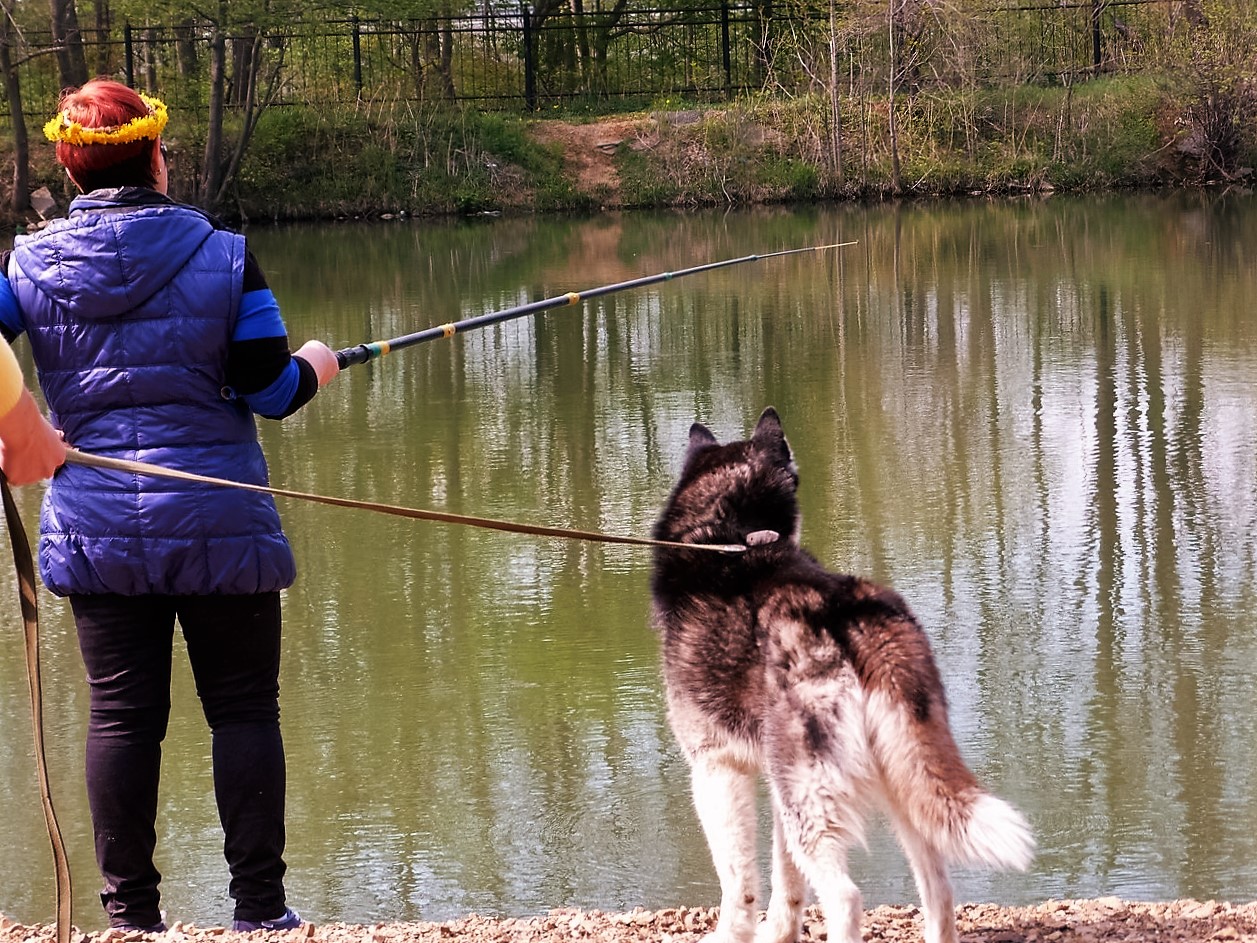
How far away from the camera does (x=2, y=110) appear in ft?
96.9

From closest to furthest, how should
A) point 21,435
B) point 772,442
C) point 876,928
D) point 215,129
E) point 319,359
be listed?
point 21,435 < point 876,928 < point 772,442 < point 319,359 < point 215,129

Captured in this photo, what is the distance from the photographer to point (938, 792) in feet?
9.37

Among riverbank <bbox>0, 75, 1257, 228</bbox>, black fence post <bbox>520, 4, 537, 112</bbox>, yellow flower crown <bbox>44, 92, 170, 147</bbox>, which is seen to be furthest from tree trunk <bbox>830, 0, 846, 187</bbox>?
yellow flower crown <bbox>44, 92, 170, 147</bbox>

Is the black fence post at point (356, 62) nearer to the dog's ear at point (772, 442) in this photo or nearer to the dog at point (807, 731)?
the dog's ear at point (772, 442)

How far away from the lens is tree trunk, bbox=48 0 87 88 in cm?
2609

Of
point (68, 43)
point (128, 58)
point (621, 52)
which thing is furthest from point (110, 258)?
point (621, 52)

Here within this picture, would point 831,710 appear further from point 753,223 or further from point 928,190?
point 928,190

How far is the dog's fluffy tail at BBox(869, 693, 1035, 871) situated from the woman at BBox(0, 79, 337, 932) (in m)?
1.36

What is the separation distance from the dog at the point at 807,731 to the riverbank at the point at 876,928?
0.82 ft

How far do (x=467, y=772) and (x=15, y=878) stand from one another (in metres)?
1.34

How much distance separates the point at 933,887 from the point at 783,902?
378 millimetres

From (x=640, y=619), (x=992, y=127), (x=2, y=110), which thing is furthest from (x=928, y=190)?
(x=640, y=619)

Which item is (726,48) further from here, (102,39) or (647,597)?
(647,597)

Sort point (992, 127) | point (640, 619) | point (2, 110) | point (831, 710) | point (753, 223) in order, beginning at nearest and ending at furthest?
point (831, 710)
point (640, 619)
point (753, 223)
point (992, 127)
point (2, 110)
